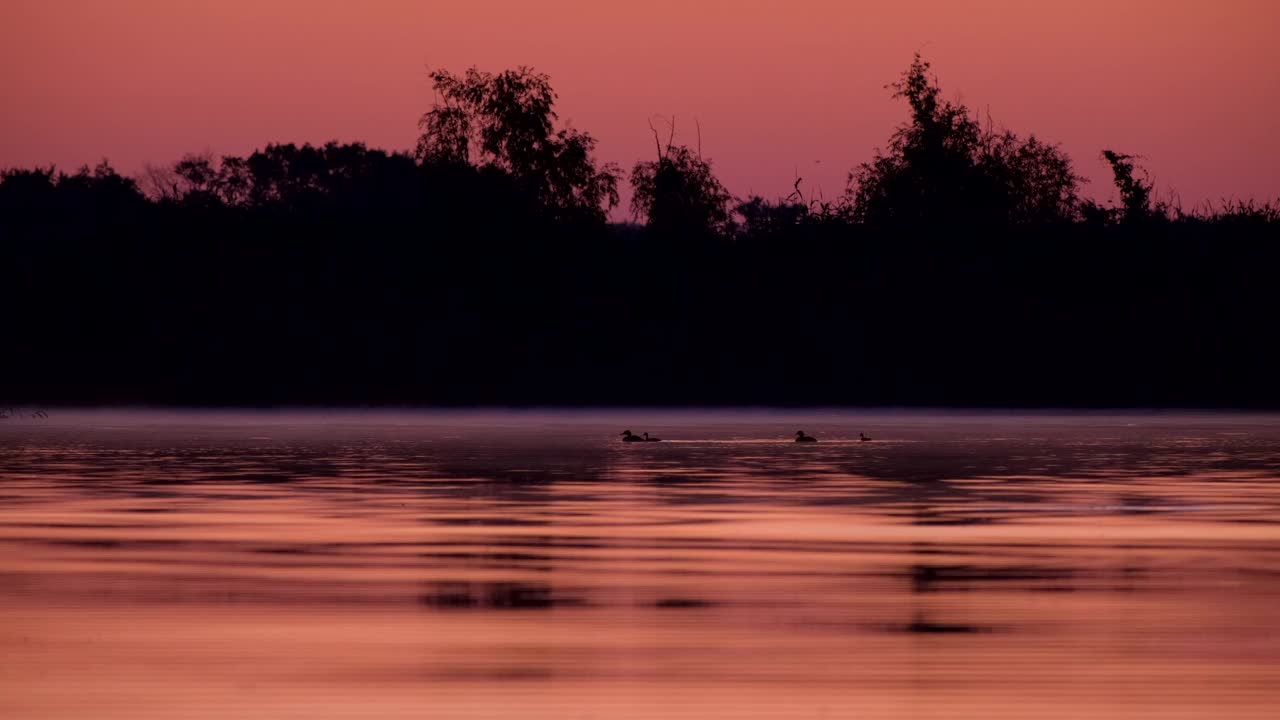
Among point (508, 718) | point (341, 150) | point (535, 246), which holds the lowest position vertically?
point (508, 718)

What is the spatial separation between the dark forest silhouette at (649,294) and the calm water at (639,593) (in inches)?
1543

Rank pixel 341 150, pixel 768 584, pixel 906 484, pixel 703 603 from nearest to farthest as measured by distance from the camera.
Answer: pixel 703 603
pixel 768 584
pixel 906 484
pixel 341 150

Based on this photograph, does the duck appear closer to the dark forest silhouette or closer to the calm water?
the calm water

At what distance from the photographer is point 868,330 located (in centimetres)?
6969

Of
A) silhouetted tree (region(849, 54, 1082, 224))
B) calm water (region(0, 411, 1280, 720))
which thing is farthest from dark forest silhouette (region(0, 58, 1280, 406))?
calm water (region(0, 411, 1280, 720))

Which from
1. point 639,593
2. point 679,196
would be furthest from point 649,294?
point 639,593

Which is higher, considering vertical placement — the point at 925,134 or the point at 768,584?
the point at 925,134

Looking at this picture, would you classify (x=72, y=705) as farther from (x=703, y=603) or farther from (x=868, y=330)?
(x=868, y=330)

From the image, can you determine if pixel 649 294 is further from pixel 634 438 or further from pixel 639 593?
pixel 639 593

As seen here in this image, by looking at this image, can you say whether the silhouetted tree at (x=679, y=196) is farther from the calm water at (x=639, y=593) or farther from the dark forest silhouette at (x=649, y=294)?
the calm water at (x=639, y=593)

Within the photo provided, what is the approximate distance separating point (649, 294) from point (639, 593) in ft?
187

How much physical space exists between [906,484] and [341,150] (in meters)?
99.4

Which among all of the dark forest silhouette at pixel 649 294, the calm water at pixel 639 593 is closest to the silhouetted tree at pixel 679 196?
the dark forest silhouette at pixel 649 294

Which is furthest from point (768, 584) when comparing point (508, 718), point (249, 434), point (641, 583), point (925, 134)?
Answer: point (925, 134)
